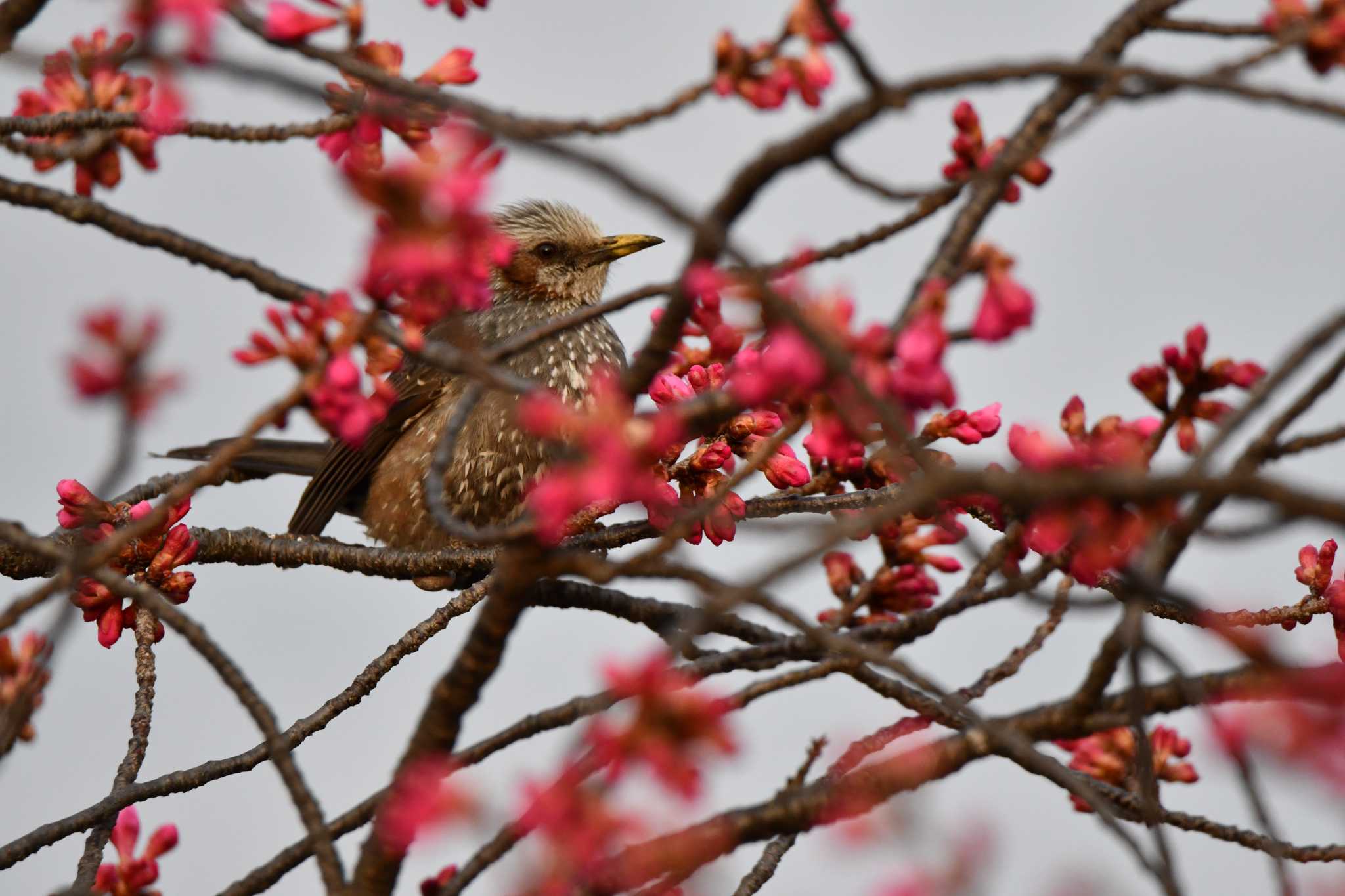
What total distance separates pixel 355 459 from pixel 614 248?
1.39 meters

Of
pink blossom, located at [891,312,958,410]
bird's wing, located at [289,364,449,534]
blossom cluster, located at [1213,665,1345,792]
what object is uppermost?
bird's wing, located at [289,364,449,534]

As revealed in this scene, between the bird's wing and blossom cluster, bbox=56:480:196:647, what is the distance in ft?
5.59

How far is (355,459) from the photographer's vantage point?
540 cm

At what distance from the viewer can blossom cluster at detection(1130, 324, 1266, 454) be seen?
2.11 metres

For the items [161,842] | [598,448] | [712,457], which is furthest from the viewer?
[712,457]

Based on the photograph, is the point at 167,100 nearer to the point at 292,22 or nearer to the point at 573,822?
the point at 292,22

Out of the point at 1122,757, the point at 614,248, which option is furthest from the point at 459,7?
the point at 614,248

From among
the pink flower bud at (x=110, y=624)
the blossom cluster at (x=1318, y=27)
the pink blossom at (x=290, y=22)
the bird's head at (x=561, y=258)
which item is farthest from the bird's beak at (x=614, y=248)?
the blossom cluster at (x=1318, y=27)

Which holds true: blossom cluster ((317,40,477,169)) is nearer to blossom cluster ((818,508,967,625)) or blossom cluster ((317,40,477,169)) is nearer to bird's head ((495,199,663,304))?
blossom cluster ((818,508,967,625))

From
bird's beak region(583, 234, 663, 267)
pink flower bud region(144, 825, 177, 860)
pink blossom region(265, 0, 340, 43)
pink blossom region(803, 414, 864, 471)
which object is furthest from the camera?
bird's beak region(583, 234, 663, 267)

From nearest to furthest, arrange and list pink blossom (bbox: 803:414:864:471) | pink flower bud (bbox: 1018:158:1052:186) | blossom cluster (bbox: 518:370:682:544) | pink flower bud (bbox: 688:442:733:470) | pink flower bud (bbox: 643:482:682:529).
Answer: blossom cluster (bbox: 518:370:682:544), pink blossom (bbox: 803:414:864:471), pink flower bud (bbox: 1018:158:1052:186), pink flower bud (bbox: 643:482:682:529), pink flower bud (bbox: 688:442:733:470)

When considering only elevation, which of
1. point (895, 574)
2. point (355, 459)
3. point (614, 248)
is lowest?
point (895, 574)

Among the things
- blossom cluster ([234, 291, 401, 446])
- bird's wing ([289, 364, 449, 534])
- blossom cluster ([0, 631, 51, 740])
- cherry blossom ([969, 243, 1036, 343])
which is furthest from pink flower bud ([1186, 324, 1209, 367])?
bird's wing ([289, 364, 449, 534])

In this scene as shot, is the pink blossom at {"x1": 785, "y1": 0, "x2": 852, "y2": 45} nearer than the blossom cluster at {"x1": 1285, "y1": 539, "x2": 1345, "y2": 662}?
Yes
